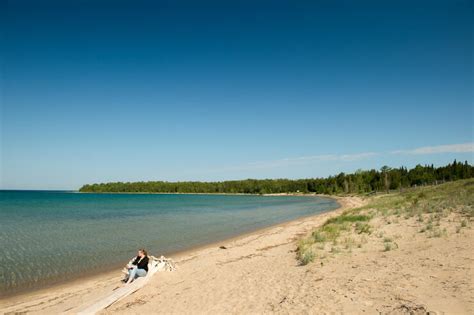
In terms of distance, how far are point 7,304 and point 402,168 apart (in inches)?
5311

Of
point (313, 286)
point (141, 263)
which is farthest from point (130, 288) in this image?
point (313, 286)

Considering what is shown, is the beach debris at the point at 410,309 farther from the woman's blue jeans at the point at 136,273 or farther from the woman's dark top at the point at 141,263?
the woman's dark top at the point at 141,263

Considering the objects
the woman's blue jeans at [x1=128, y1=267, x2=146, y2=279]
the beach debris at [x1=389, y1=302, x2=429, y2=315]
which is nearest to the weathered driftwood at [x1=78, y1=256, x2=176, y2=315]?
the woman's blue jeans at [x1=128, y1=267, x2=146, y2=279]

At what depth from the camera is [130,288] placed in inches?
490

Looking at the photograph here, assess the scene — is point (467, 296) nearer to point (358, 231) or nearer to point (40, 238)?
point (358, 231)

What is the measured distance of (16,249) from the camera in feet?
74.9

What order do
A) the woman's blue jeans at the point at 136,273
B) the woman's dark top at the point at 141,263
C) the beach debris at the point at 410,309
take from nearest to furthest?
the beach debris at the point at 410,309 < the woman's blue jeans at the point at 136,273 < the woman's dark top at the point at 141,263

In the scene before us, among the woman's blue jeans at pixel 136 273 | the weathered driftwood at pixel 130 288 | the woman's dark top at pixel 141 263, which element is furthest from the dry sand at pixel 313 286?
the woman's dark top at pixel 141 263

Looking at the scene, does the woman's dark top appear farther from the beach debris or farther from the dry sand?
the beach debris

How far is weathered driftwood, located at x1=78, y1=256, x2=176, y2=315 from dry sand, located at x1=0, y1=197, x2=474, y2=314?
275 millimetres

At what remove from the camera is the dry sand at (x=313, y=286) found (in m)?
8.13

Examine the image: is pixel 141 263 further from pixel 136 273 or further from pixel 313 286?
pixel 313 286

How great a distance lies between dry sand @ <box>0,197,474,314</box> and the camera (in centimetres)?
813

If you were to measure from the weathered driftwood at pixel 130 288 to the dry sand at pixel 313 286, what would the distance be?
0.27m
